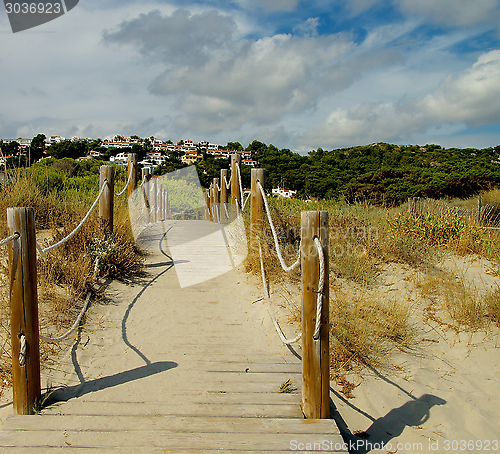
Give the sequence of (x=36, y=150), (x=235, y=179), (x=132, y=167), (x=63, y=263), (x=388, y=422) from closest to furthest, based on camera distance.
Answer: (x=388, y=422)
(x=63, y=263)
(x=235, y=179)
(x=132, y=167)
(x=36, y=150)

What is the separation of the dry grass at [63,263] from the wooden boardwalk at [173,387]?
1.04ft

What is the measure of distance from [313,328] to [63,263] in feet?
11.2

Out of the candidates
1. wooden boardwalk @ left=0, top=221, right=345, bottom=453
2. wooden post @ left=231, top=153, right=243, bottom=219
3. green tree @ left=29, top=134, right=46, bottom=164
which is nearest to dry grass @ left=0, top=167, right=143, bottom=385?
wooden boardwalk @ left=0, top=221, right=345, bottom=453

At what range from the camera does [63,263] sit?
4395 mm

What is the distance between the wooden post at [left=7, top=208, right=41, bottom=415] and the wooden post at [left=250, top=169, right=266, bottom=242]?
125 inches

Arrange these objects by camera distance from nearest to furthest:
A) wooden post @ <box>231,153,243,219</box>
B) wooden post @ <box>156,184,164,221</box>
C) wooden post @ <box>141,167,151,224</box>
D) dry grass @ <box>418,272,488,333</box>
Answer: dry grass @ <box>418,272,488,333</box>
wooden post @ <box>231,153,243,219</box>
wooden post @ <box>141,167,151,224</box>
wooden post @ <box>156,184,164,221</box>

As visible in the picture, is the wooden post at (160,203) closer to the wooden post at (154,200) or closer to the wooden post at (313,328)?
the wooden post at (154,200)

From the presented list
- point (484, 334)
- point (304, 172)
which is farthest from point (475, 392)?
point (304, 172)

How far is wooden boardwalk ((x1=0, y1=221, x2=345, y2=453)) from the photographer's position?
229 centimetres

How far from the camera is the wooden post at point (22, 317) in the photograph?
2.46 metres

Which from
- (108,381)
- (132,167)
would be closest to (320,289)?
(108,381)

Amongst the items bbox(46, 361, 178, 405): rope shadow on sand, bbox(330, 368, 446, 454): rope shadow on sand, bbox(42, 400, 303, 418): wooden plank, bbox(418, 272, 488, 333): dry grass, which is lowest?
bbox(330, 368, 446, 454): rope shadow on sand

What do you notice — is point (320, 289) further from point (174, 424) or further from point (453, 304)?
point (453, 304)

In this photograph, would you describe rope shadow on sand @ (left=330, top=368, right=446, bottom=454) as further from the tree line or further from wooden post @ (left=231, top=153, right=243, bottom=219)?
the tree line
